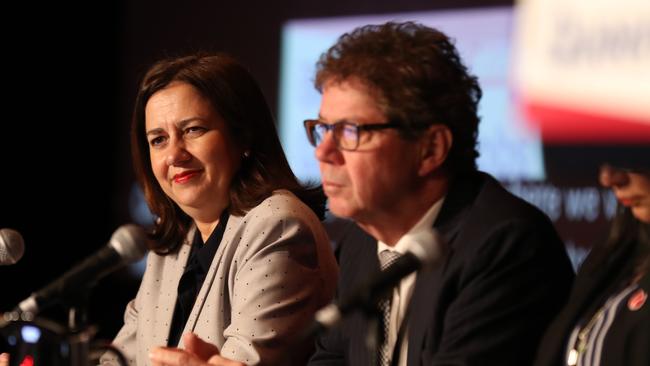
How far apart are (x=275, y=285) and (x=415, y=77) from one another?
29.7 inches

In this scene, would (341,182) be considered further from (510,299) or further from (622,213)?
(622,213)

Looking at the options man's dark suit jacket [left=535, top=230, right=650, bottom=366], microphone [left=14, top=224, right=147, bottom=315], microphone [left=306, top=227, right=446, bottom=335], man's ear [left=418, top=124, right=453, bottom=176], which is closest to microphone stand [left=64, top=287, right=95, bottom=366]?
microphone [left=14, top=224, right=147, bottom=315]

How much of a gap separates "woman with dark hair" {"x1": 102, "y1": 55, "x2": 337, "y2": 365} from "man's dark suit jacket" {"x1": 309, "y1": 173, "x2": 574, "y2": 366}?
21.7 inches

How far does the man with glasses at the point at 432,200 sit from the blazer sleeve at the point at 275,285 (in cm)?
37

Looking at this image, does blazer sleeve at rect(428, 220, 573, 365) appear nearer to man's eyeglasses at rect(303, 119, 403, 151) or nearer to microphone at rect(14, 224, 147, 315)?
man's eyeglasses at rect(303, 119, 403, 151)

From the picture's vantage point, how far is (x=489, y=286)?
71.1 inches

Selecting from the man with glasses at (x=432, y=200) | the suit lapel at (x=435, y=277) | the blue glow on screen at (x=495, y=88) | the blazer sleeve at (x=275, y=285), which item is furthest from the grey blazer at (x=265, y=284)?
the blue glow on screen at (x=495, y=88)

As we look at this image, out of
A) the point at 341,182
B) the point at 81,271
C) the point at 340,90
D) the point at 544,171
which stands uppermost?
the point at 340,90

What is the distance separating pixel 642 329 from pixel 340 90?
745 mm

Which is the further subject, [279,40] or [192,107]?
[279,40]

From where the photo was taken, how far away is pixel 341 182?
76.1 inches

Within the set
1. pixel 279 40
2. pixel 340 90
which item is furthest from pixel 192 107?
pixel 279 40

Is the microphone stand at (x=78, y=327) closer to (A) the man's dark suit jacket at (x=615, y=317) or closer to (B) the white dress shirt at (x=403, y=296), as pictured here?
(B) the white dress shirt at (x=403, y=296)

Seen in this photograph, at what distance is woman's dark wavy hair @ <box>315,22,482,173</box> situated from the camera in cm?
188
